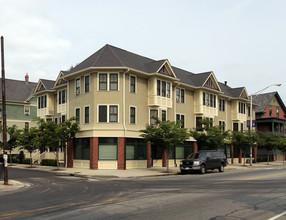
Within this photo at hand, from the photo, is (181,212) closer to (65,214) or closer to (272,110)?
(65,214)

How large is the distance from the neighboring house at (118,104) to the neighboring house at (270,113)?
81.0ft

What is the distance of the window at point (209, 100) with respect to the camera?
134ft

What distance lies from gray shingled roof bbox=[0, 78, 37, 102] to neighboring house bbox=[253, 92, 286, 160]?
3975cm

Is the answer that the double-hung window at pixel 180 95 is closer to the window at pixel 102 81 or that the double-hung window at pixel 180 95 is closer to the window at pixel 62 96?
the window at pixel 102 81

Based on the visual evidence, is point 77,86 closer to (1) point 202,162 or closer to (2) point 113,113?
(2) point 113,113

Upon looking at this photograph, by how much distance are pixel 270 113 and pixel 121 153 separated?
3917 centimetres

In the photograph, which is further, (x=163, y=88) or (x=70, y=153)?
(x=163, y=88)

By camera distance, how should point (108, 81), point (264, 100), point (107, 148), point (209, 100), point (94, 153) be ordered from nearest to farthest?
1. point (94, 153)
2. point (107, 148)
3. point (108, 81)
4. point (209, 100)
5. point (264, 100)

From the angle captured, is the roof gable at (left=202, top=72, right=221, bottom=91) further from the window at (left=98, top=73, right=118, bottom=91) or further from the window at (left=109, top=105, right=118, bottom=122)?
the window at (left=109, top=105, right=118, bottom=122)

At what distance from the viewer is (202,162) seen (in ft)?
86.7

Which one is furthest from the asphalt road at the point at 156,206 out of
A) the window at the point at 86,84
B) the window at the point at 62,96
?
the window at the point at 62,96

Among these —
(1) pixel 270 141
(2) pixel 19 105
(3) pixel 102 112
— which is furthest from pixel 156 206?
(2) pixel 19 105

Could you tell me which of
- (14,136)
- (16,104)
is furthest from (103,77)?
(16,104)

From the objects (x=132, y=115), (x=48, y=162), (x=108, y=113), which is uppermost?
(x=108, y=113)
